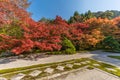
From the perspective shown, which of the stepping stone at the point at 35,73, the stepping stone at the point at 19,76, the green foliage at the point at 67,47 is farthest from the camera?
the green foliage at the point at 67,47

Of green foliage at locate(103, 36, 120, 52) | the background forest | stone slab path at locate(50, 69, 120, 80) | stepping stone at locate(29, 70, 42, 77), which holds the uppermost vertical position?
the background forest

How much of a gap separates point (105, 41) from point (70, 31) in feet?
24.4

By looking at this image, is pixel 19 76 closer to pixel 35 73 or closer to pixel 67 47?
pixel 35 73

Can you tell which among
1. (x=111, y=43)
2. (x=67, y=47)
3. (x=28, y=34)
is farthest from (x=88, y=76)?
(x=111, y=43)

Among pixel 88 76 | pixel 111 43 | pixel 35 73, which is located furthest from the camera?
pixel 111 43

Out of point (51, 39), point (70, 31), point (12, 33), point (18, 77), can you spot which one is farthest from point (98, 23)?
point (18, 77)

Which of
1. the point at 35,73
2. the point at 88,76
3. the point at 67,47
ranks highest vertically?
the point at 67,47

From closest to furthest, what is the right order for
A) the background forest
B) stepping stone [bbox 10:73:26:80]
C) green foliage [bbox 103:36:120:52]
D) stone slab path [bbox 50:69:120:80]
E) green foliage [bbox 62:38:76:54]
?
stepping stone [bbox 10:73:26:80] → stone slab path [bbox 50:69:120:80] → the background forest → green foliage [bbox 62:38:76:54] → green foliage [bbox 103:36:120:52]

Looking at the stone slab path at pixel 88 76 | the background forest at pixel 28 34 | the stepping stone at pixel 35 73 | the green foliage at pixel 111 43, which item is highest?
the background forest at pixel 28 34

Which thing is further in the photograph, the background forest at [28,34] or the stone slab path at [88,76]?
the background forest at [28,34]

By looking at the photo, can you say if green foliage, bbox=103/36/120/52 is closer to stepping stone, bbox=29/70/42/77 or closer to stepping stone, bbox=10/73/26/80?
stepping stone, bbox=29/70/42/77

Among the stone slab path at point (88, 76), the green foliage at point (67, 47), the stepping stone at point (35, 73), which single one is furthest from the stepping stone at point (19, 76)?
the green foliage at point (67, 47)

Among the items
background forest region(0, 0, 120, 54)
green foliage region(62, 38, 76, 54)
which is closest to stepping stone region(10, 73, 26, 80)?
background forest region(0, 0, 120, 54)

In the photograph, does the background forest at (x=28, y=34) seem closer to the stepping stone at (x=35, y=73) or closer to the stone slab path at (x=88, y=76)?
the stepping stone at (x=35, y=73)
